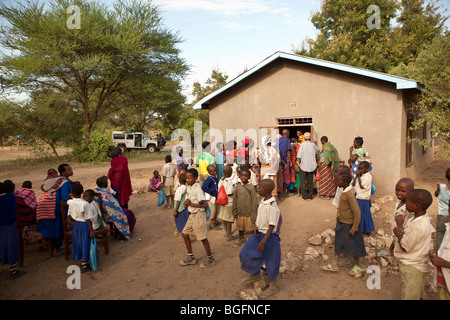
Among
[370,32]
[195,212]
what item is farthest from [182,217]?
[370,32]

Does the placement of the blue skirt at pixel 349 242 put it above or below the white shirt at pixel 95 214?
below

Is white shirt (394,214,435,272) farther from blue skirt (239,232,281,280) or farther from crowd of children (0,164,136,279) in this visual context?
crowd of children (0,164,136,279)

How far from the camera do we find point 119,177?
6.58m

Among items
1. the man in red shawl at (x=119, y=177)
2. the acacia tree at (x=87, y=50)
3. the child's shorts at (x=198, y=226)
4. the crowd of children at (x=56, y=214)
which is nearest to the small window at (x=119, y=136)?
the acacia tree at (x=87, y=50)

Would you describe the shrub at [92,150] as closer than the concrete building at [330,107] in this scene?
No

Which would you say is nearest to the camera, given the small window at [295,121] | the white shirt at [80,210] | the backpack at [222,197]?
the white shirt at [80,210]

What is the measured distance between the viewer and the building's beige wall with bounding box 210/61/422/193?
8.15 m

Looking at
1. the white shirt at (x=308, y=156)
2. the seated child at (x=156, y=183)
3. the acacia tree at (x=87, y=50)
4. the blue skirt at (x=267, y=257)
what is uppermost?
the acacia tree at (x=87, y=50)

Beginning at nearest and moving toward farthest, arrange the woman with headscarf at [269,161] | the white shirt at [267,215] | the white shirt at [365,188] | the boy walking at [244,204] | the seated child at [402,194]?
the seated child at [402,194]
the white shirt at [267,215]
the boy walking at [244,204]
the white shirt at [365,188]
the woman with headscarf at [269,161]

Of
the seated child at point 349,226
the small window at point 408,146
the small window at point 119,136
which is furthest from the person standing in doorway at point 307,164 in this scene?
the small window at point 119,136

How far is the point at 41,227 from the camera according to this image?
205 inches

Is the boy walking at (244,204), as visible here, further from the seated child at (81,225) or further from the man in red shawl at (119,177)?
the man in red shawl at (119,177)

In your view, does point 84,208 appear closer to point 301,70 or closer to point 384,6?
point 301,70

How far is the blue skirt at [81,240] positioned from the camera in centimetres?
464
